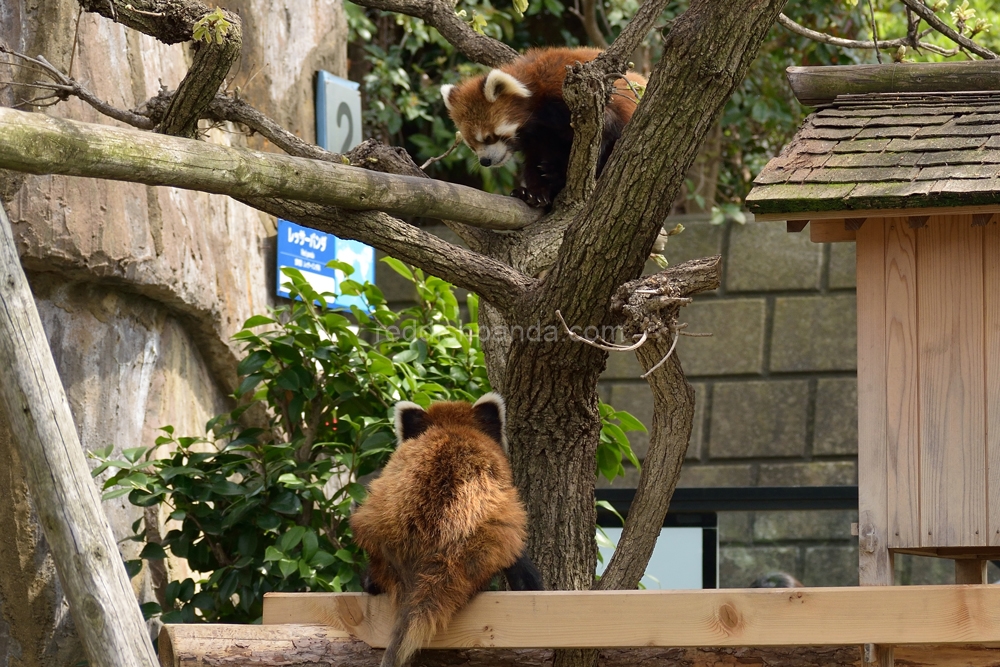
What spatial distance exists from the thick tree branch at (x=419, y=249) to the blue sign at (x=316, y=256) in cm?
197

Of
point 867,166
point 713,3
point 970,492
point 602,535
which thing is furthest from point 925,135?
point 602,535

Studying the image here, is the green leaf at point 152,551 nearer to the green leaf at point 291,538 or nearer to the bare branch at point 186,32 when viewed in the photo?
the green leaf at point 291,538

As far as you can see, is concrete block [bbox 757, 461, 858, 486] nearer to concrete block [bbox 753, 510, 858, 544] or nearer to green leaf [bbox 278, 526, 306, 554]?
concrete block [bbox 753, 510, 858, 544]

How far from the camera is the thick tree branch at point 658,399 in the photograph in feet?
9.46

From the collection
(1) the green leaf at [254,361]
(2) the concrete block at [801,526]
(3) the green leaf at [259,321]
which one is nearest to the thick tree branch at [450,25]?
(3) the green leaf at [259,321]

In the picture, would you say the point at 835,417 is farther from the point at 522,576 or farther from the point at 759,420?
the point at 522,576

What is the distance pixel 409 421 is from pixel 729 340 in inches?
172

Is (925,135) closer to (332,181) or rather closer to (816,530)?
(332,181)

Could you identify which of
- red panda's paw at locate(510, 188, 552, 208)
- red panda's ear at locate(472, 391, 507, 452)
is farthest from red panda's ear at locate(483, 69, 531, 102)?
red panda's ear at locate(472, 391, 507, 452)

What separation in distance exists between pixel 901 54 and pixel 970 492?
1696 mm

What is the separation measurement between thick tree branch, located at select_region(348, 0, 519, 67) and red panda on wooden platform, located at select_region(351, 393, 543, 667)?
6.19 ft

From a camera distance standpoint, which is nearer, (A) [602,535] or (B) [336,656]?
(B) [336,656]

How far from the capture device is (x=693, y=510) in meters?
5.14

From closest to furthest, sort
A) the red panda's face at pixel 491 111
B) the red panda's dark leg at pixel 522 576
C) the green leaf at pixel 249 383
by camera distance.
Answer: the red panda's dark leg at pixel 522 576 < the green leaf at pixel 249 383 < the red panda's face at pixel 491 111
